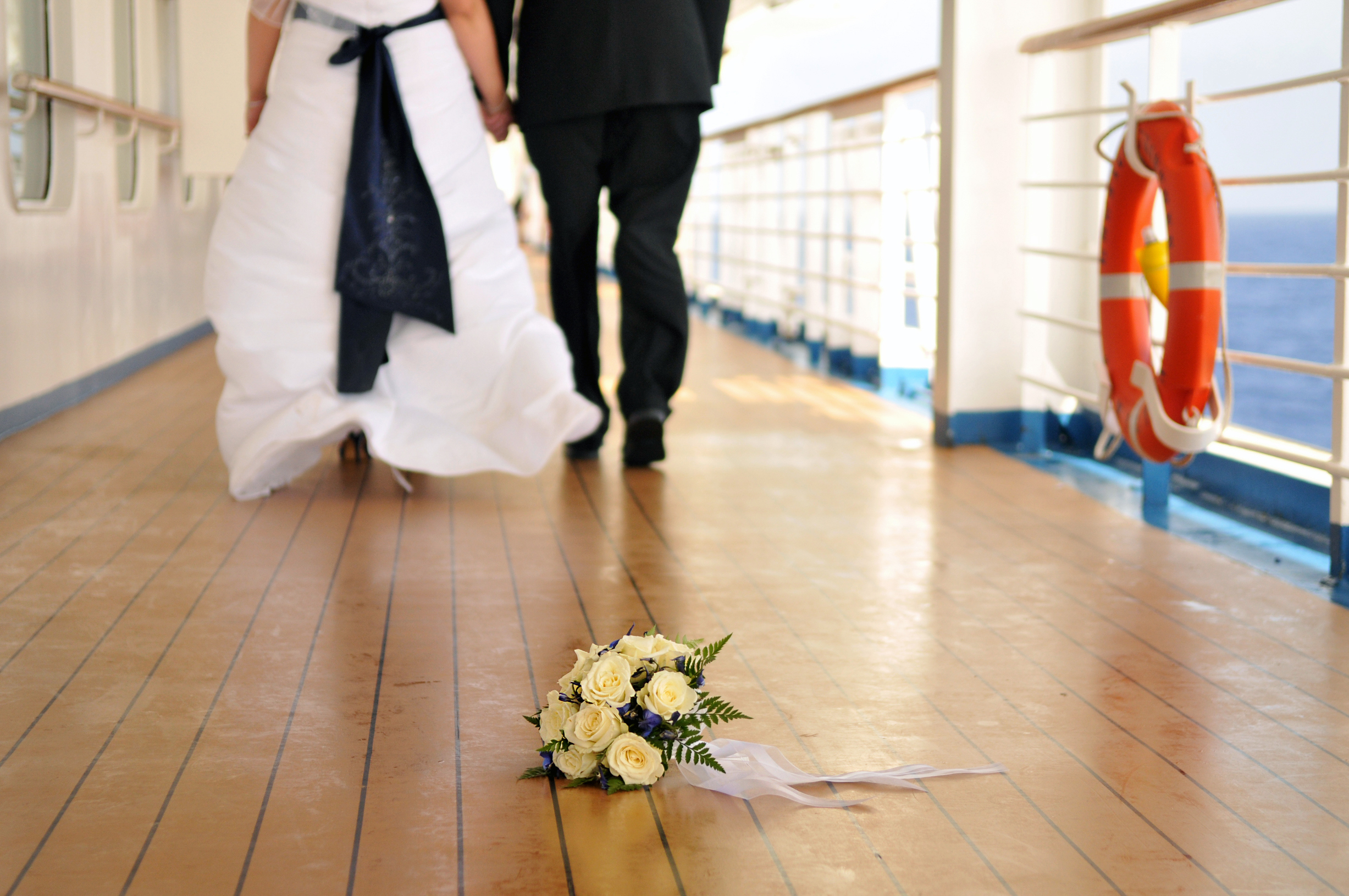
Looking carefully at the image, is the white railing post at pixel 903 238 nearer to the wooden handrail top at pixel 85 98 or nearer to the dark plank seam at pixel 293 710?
the dark plank seam at pixel 293 710

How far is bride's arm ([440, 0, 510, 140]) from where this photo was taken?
2631mm

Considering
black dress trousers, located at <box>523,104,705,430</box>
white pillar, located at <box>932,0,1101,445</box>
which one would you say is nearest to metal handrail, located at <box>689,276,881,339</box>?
white pillar, located at <box>932,0,1101,445</box>

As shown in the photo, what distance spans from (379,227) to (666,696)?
5.38 feet

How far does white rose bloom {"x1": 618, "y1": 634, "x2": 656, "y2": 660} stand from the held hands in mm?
1744

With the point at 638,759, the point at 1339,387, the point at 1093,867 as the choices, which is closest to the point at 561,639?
the point at 638,759

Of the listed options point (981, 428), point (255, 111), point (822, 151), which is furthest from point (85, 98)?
point (822, 151)

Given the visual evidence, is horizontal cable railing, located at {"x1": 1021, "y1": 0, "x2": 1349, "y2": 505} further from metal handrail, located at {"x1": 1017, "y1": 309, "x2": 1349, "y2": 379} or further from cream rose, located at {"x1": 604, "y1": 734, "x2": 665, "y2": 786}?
cream rose, located at {"x1": 604, "y1": 734, "x2": 665, "y2": 786}

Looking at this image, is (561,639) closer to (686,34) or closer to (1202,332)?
(1202,332)

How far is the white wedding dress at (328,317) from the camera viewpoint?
2570 millimetres

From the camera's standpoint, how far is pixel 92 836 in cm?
112

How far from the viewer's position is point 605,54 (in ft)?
9.18

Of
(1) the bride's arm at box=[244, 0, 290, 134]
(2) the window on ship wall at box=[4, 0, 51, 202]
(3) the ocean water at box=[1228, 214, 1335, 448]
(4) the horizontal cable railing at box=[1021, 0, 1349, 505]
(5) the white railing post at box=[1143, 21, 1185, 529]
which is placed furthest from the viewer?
(3) the ocean water at box=[1228, 214, 1335, 448]

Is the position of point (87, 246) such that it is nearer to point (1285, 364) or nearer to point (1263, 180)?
point (1263, 180)

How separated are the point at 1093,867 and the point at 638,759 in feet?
1.33
